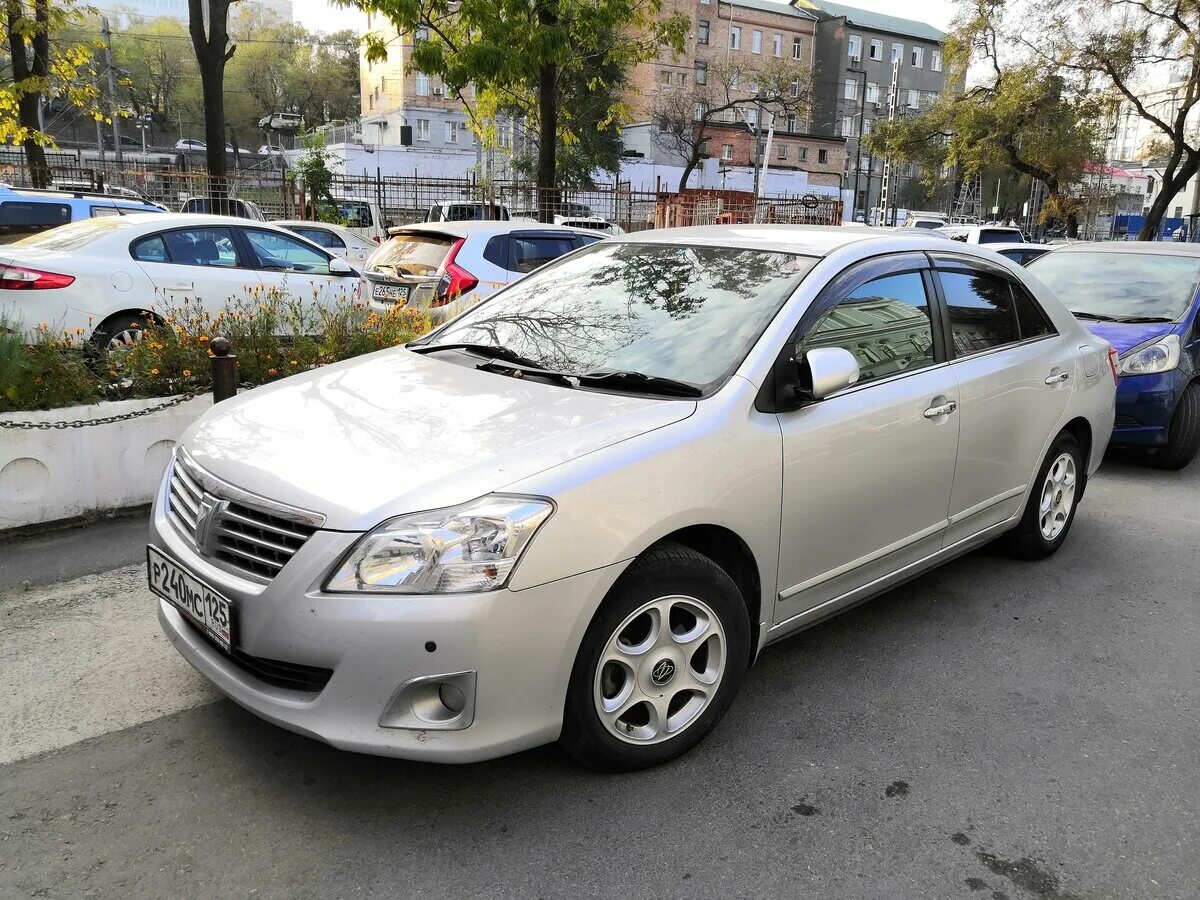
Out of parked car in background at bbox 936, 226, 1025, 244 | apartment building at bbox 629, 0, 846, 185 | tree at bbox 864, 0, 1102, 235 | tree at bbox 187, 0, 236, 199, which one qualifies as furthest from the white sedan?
apartment building at bbox 629, 0, 846, 185

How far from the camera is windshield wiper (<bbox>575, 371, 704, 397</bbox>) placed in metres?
3.19

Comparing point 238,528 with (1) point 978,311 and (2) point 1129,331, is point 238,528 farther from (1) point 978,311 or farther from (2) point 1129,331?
(2) point 1129,331

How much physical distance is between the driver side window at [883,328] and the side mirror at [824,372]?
0.12 meters

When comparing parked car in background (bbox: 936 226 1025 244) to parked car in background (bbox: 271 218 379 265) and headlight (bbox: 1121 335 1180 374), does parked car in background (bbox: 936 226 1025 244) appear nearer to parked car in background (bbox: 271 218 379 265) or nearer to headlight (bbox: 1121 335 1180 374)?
parked car in background (bbox: 271 218 379 265)

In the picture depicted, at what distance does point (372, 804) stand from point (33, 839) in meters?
0.92

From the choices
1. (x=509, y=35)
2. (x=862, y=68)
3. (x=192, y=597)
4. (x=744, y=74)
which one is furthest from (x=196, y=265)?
(x=862, y=68)

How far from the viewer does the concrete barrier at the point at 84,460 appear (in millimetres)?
4992

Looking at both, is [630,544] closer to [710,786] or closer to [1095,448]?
[710,786]

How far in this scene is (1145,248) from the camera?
8.13 m

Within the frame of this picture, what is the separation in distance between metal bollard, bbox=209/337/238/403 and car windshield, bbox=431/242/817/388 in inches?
66.4

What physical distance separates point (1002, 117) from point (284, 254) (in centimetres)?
2350

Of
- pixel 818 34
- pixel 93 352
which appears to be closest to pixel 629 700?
pixel 93 352

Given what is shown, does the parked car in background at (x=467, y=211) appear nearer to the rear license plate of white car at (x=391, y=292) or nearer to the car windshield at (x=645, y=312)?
the rear license plate of white car at (x=391, y=292)

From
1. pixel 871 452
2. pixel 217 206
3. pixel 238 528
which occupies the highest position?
pixel 217 206
